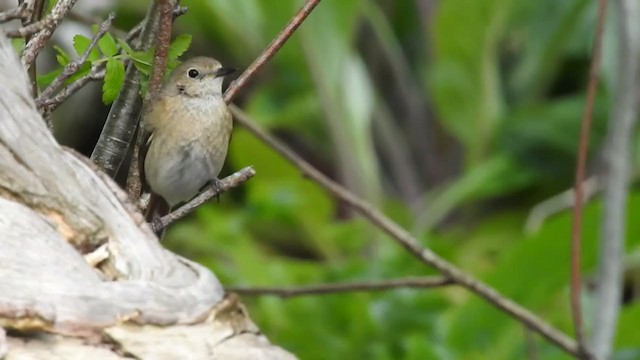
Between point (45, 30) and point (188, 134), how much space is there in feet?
3.30

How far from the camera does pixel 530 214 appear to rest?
5.15 m

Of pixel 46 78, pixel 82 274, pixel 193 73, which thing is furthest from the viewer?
pixel 193 73

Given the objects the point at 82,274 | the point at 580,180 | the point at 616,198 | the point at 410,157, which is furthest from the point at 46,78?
the point at 410,157

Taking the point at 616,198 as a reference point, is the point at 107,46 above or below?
above

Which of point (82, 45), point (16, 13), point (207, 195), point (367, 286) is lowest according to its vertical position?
point (367, 286)

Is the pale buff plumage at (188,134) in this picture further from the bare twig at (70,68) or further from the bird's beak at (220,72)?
the bare twig at (70,68)

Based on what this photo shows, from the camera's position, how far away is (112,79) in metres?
1.97

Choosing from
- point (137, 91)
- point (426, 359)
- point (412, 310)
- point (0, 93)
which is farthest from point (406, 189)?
point (0, 93)

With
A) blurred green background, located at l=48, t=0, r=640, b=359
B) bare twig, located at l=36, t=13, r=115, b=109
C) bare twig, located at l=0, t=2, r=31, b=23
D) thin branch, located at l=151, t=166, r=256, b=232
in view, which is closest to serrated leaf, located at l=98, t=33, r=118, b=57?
bare twig, located at l=36, t=13, r=115, b=109

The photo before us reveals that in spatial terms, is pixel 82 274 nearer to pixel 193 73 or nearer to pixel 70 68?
pixel 70 68

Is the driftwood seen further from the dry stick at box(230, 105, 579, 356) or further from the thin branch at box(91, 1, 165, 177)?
the dry stick at box(230, 105, 579, 356)

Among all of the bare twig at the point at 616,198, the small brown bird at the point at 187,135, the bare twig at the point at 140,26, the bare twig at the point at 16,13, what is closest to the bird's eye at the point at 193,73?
the small brown bird at the point at 187,135

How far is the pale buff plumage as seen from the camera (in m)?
2.71

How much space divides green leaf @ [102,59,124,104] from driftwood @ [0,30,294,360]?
0.16 metres
